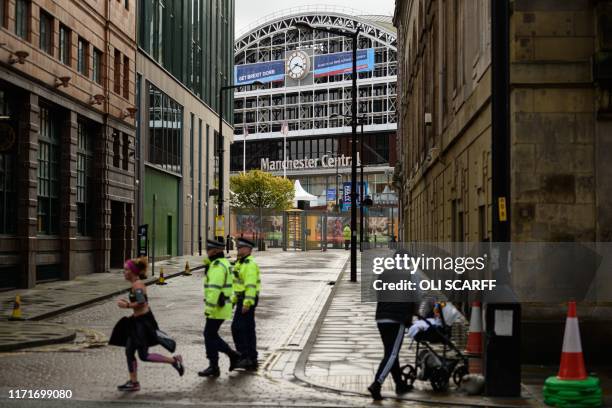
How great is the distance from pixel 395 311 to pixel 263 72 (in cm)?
13049

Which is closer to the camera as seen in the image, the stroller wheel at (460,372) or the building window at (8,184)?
the stroller wheel at (460,372)

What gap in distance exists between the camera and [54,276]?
30.2 metres

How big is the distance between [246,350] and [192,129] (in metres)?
44.5

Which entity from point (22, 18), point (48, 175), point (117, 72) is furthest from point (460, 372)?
point (117, 72)

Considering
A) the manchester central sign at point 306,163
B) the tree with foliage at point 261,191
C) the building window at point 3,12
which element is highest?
the manchester central sign at point 306,163

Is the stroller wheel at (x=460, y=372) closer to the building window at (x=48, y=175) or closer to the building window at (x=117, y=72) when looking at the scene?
the building window at (x=48, y=175)

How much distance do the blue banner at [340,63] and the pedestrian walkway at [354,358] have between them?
10623cm

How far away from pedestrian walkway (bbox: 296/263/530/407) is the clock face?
114556mm

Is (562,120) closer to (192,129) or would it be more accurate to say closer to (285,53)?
(192,129)

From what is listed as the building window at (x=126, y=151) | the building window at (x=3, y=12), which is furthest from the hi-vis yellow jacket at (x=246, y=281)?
the building window at (x=126, y=151)

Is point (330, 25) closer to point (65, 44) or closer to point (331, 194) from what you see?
point (331, 194)

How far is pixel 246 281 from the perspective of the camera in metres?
12.1

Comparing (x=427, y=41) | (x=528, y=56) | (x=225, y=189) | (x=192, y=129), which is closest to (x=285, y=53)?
(x=225, y=189)

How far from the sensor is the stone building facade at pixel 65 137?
1028 inches
